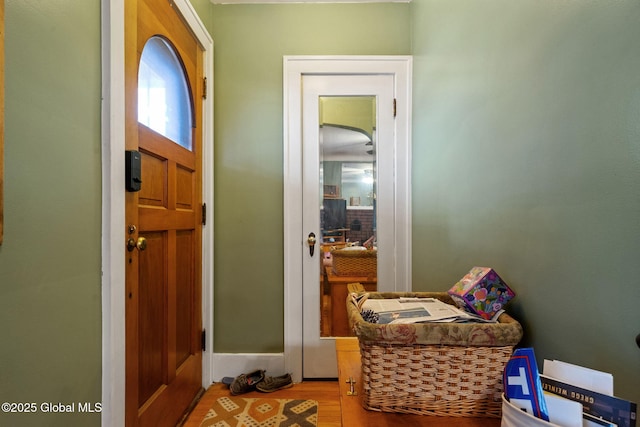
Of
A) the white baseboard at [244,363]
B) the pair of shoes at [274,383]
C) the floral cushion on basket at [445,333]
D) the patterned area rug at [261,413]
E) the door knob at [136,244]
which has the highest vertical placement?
the door knob at [136,244]

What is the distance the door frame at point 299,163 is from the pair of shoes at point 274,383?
0.06 metres

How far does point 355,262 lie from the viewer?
1.80m

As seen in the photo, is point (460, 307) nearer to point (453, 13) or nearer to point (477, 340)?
point (477, 340)

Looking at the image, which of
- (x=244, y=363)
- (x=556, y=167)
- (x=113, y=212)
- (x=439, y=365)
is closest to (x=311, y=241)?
(x=244, y=363)

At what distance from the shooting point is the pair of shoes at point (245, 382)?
5.28 ft

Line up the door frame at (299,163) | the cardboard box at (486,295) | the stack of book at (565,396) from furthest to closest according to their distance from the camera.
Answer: the door frame at (299,163) → the cardboard box at (486,295) → the stack of book at (565,396)

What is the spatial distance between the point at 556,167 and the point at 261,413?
163 centimetres

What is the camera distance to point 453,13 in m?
1.14

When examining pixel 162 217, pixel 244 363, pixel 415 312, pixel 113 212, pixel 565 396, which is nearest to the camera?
pixel 565 396

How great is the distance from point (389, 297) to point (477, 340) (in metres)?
0.32

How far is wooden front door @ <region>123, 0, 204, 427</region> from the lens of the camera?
1.00 metres

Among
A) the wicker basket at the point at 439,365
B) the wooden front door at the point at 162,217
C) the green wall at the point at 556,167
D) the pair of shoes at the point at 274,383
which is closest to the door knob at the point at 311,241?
the wooden front door at the point at 162,217

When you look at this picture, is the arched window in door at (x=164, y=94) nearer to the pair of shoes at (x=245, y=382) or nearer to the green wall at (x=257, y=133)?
the green wall at (x=257, y=133)

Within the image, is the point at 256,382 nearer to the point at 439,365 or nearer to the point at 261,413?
the point at 261,413
